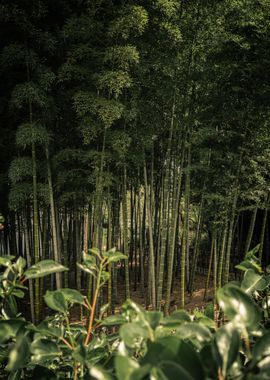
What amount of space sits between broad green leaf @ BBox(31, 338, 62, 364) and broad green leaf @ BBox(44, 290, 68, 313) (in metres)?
0.05

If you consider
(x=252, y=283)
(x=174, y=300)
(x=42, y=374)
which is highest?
(x=252, y=283)

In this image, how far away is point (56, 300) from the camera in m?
0.54

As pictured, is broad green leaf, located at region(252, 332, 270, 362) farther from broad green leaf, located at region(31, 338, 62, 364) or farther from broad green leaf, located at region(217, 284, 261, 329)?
broad green leaf, located at region(31, 338, 62, 364)

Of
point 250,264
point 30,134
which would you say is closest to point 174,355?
point 250,264

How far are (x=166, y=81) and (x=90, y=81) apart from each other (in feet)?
3.69

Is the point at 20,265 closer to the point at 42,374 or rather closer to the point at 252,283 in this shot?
the point at 42,374

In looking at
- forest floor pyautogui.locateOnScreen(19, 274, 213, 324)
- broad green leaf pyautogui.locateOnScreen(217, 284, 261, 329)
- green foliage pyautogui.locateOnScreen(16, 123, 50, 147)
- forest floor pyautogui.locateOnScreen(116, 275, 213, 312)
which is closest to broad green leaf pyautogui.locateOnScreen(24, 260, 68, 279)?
broad green leaf pyautogui.locateOnScreen(217, 284, 261, 329)

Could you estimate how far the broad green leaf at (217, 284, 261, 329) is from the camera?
1.32ft

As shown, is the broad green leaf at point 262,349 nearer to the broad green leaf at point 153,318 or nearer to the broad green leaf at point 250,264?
the broad green leaf at point 153,318

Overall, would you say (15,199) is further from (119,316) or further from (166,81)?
(119,316)

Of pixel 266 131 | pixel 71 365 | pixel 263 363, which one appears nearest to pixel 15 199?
pixel 266 131

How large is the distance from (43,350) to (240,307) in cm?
27

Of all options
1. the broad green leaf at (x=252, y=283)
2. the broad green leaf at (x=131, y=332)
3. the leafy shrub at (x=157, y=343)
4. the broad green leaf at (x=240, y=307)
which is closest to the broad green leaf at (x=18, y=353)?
the leafy shrub at (x=157, y=343)

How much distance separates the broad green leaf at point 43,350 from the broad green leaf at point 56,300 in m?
0.05
